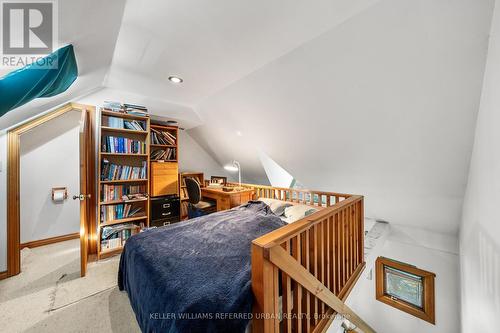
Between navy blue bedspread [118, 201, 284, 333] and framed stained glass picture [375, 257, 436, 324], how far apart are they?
2469 mm

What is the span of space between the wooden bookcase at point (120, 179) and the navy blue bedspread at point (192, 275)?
3.58ft

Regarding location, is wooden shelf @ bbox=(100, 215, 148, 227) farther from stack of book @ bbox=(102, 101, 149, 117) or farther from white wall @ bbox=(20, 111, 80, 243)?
stack of book @ bbox=(102, 101, 149, 117)

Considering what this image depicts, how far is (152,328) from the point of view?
113 centimetres

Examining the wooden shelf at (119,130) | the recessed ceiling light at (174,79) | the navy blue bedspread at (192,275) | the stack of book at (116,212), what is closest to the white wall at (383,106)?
the recessed ceiling light at (174,79)

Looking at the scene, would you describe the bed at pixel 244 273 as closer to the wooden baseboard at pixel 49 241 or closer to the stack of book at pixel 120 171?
the stack of book at pixel 120 171

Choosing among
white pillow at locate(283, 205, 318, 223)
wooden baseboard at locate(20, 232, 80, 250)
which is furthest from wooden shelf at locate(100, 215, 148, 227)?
white pillow at locate(283, 205, 318, 223)

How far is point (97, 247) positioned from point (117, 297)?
1078mm

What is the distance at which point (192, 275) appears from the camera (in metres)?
1.23

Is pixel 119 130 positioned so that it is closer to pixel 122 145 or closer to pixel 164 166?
pixel 122 145

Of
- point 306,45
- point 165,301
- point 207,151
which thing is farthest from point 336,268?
point 207,151

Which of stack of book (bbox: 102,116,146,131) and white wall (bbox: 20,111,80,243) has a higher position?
stack of book (bbox: 102,116,146,131)

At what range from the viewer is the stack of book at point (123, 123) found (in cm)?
272

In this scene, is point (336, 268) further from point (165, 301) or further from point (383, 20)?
point (383, 20)

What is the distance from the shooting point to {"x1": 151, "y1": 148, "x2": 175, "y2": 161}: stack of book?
10.7 ft
